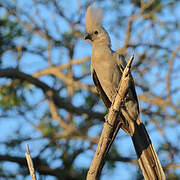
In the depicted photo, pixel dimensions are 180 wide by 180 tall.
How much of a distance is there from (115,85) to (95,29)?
0.79 m

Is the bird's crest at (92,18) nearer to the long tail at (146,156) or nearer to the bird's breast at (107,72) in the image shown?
the bird's breast at (107,72)

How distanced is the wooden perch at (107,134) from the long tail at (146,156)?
603 millimetres

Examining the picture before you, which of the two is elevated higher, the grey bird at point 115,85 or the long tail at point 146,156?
the grey bird at point 115,85

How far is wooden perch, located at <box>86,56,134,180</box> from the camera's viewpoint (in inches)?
125

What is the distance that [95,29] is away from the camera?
445 cm

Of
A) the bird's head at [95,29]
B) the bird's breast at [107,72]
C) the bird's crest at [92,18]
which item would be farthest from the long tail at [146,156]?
the bird's crest at [92,18]

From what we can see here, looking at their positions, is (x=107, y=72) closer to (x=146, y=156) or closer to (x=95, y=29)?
(x=95, y=29)

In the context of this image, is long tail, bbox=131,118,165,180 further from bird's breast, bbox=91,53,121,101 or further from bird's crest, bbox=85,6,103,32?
bird's crest, bbox=85,6,103,32

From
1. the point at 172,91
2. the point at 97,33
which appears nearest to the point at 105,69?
the point at 97,33

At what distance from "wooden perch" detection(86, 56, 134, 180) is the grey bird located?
47 centimetres

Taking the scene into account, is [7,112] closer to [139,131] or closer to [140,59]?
[140,59]

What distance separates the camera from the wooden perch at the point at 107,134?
3184 millimetres

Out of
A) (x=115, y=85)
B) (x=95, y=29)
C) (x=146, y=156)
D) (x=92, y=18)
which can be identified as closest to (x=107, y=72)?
(x=115, y=85)

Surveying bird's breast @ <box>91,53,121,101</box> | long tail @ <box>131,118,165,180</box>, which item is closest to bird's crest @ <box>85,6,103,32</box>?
bird's breast @ <box>91,53,121,101</box>
